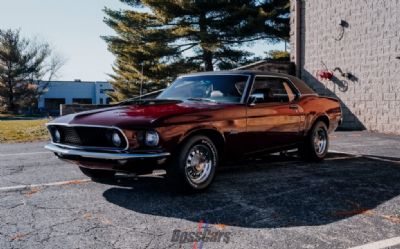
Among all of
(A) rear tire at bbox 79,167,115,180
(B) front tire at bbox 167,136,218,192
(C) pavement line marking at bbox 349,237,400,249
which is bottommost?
(C) pavement line marking at bbox 349,237,400,249

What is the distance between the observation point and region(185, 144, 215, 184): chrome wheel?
4551 millimetres

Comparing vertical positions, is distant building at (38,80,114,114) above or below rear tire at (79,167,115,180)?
above

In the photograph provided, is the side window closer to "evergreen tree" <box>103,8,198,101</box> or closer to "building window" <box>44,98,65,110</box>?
"evergreen tree" <box>103,8,198,101</box>

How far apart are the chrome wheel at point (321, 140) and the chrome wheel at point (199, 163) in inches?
111

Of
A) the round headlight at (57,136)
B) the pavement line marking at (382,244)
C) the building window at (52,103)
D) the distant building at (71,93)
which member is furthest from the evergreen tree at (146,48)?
the building window at (52,103)

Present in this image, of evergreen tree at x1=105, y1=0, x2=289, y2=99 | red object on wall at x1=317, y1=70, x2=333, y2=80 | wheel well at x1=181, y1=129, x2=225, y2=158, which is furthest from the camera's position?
evergreen tree at x1=105, y1=0, x2=289, y2=99

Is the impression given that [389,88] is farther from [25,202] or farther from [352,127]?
[25,202]

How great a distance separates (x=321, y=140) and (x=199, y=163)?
321cm

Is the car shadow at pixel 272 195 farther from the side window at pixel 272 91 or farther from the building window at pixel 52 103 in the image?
the building window at pixel 52 103

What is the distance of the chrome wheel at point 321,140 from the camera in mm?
6929

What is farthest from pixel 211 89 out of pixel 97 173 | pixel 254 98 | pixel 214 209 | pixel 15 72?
pixel 15 72

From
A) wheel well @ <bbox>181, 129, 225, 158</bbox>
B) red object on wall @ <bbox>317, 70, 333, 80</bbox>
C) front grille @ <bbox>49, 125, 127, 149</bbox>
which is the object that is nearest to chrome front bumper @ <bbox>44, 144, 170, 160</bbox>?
front grille @ <bbox>49, 125, 127, 149</bbox>

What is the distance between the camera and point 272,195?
4.64 m

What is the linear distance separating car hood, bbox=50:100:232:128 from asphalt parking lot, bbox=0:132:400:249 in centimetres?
85
